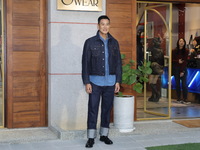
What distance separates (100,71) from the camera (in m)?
5.57

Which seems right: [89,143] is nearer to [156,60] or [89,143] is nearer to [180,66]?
[156,60]

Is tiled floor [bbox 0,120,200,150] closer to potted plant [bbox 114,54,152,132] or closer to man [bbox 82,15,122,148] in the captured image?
potted plant [bbox 114,54,152,132]

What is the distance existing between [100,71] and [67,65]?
133cm

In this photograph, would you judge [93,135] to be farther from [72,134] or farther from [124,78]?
[124,78]

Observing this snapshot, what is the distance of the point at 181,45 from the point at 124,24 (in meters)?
3.52

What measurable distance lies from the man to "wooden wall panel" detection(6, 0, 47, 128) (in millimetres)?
1477

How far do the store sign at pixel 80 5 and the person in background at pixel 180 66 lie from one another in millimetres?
4080

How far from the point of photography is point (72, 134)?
6133 millimetres

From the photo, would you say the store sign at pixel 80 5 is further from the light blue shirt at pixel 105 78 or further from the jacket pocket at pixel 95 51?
the jacket pocket at pixel 95 51

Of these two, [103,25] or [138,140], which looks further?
[138,140]

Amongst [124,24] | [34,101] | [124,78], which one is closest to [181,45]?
[124,24]

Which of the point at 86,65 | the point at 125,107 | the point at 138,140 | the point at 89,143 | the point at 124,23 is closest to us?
the point at 86,65

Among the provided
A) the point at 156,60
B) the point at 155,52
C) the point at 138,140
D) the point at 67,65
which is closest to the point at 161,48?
the point at 155,52

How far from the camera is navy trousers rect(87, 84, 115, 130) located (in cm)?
562
